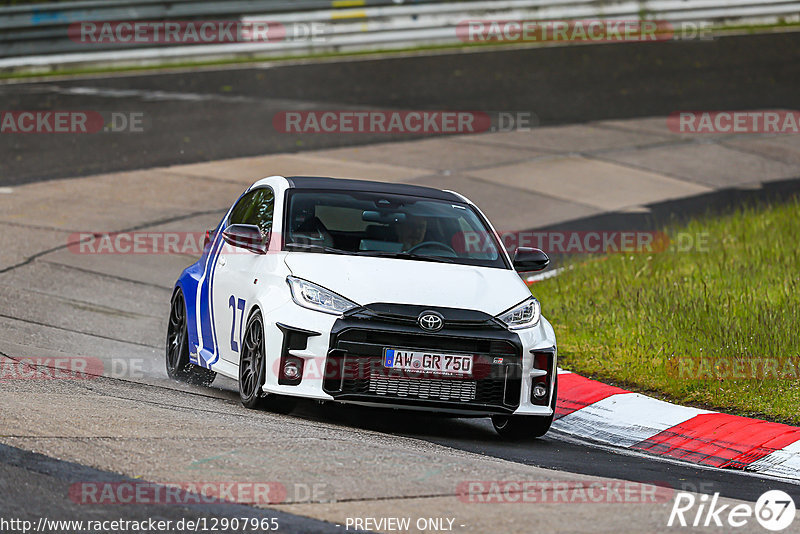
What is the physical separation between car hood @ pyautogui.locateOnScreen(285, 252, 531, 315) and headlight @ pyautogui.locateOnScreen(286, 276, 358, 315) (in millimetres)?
37

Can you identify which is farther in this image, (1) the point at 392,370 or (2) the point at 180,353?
(2) the point at 180,353

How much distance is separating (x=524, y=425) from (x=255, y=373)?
1.68 m

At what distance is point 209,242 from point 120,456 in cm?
395

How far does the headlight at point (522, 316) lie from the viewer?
8.09 m

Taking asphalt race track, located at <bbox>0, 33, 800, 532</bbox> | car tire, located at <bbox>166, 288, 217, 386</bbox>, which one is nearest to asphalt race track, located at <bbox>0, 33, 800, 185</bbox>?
asphalt race track, located at <bbox>0, 33, 800, 532</bbox>

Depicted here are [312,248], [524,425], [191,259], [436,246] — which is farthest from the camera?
[191,259]

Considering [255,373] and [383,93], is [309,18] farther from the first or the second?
[255,373]

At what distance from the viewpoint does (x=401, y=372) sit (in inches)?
306

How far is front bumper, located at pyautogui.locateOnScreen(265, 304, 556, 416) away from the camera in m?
7.78

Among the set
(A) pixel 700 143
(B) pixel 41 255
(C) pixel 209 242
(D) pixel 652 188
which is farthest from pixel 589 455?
(A) pixel 700 143

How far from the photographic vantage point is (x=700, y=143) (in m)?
22.0

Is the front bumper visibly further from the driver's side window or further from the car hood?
the driver's side window

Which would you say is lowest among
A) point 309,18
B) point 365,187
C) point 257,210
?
point 257,210

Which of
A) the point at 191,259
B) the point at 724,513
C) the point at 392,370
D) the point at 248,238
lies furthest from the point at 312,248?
the point at 191,259
